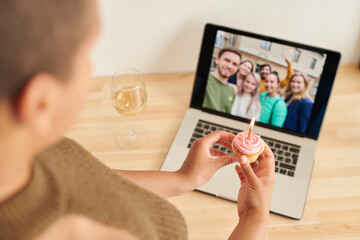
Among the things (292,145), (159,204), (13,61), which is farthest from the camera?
(292,145)

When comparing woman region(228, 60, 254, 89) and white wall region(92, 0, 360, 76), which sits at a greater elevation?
white wall region(92, 0, 360, 76)

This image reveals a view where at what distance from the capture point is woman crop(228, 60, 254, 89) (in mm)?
928

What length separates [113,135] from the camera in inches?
39.7

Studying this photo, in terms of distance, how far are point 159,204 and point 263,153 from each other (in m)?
0.32

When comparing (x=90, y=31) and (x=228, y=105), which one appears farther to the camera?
(x=228, y=105)

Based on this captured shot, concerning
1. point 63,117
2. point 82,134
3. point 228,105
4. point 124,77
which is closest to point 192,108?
point 228,105

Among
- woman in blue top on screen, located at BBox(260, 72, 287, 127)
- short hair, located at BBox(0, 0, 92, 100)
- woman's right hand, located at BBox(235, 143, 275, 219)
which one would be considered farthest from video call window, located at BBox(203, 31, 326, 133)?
short hair, located at BBox(0, 0, 92, 100)

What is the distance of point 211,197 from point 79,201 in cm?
47

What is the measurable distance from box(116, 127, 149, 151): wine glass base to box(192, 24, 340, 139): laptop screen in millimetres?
213

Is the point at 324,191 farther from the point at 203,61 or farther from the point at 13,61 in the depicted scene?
the point at 13,61

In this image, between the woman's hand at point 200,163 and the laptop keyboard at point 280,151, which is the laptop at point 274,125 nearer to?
the laptop keyboard at point 280,151

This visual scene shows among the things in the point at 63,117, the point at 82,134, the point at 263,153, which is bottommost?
the point at 82,134

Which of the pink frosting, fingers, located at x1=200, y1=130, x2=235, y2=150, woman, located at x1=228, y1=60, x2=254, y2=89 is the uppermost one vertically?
woman, located at x1=228, y1=60, x2=254, y2=89

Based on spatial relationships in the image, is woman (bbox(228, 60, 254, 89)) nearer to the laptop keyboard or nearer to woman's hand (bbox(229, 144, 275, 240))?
the laptop keyboard
